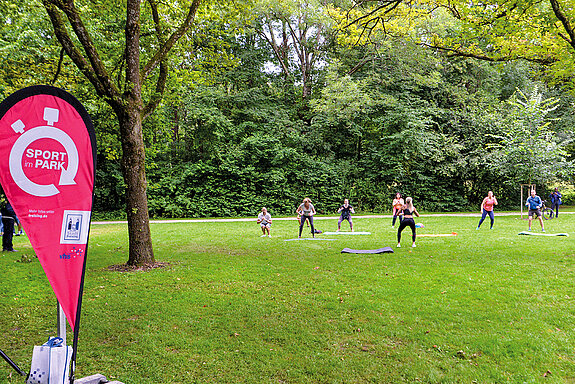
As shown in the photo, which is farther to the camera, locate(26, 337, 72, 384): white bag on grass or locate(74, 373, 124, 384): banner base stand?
locate(74, 373, 124, 384): banner base stand

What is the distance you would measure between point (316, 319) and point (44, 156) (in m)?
4.39

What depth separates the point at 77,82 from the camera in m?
12.2

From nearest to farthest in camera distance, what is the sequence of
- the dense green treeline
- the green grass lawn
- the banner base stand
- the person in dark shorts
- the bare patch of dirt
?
the banner base stand < the green grass lawn < the bare patch of dirt < the person in dark shorts < the dense green treeline

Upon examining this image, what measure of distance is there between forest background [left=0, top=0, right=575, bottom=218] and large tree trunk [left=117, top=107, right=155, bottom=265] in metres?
17.4

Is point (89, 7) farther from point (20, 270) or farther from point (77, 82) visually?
point (20, 270)

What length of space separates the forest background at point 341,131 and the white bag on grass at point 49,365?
78.6 feet

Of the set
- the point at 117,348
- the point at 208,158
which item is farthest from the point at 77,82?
the point at 208,158

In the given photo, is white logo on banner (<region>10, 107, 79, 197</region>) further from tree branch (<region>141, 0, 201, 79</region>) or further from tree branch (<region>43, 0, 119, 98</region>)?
tree branch (<region>141, 0, 201, 79</region>)

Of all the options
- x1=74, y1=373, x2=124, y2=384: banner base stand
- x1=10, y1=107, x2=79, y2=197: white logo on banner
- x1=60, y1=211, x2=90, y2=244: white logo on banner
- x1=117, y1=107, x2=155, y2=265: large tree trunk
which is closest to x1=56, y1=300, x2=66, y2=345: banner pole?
x1=60, y1=211, x2=90, y2=244: white logo on banner

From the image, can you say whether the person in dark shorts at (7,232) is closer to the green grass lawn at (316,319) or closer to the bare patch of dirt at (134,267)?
the green grass lawn at (316,319)

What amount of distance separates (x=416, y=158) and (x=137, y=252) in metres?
26.5

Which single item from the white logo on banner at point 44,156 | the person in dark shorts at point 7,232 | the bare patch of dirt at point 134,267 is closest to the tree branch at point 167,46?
the bare patch of dirt at point 134,267

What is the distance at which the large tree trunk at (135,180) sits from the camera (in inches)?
364

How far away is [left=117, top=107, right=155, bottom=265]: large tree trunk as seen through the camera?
30.3 feet
